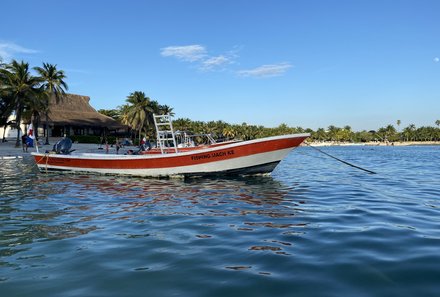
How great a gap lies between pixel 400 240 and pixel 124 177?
13.9m

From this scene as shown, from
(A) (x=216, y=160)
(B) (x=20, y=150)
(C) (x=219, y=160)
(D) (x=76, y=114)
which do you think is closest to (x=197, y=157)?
(A) (x=216, y=160)

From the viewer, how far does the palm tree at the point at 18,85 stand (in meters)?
38.7

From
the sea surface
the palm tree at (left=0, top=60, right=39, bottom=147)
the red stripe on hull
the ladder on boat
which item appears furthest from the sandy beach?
the sea surface

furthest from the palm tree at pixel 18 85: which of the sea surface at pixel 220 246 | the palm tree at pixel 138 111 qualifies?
the sea surface at pixel 220 246

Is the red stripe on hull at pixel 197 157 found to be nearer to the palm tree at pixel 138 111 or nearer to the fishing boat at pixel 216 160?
the fishing boat at pixel 216 160

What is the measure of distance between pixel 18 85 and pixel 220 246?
4163 centimetres

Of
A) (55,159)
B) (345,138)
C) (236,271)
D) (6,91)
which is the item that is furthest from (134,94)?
(345,138)

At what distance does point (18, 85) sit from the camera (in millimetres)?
39219

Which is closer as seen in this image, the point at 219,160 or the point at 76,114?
the point at 219,160

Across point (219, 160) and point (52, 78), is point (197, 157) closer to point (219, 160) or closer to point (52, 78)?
point (219, 160)

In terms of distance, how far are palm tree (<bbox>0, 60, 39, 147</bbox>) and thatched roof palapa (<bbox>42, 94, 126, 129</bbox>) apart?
917 cm

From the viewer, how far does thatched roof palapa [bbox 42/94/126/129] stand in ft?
168

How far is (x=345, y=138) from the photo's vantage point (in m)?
185

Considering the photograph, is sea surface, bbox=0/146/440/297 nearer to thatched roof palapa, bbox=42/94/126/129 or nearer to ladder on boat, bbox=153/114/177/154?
ladder on boat, bbox=153/114/177/154
